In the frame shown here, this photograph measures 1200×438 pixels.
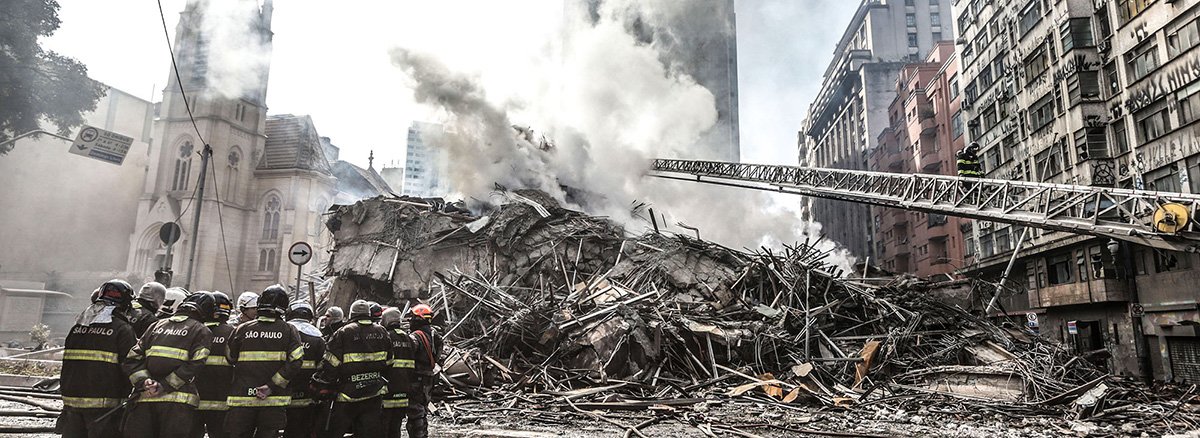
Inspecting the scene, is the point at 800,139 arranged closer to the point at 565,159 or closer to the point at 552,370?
the point at 565,159

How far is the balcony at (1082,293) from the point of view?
22828 millimetres

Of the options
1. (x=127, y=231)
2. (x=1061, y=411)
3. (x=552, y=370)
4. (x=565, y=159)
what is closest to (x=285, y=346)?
(x=552, y=370)

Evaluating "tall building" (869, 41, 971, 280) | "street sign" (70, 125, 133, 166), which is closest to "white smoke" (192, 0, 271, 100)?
"street sign" (70, 125, 133, 166)

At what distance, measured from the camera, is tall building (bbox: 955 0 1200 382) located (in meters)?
20.1

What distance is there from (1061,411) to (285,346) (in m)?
11.8

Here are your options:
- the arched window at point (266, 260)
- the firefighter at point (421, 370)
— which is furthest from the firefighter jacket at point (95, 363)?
the arched window at point (266, 260)

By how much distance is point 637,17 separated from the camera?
49.5m

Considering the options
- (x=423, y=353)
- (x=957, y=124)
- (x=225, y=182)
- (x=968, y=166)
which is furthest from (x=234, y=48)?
(x=957, y=124)

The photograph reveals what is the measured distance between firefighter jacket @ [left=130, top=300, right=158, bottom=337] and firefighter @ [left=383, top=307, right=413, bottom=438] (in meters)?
2.26

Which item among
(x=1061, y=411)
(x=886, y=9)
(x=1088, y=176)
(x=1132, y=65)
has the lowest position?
(x=1061, y=411)

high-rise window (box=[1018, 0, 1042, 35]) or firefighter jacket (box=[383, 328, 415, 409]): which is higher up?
high-rise window (box=[1018, 0, 1042, 35])

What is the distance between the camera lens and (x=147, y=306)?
577 cm

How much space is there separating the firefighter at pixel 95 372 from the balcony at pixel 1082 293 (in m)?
29.4

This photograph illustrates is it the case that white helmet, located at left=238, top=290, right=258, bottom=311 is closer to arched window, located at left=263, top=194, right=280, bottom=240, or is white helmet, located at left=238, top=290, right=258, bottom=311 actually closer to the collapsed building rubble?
the collapsed building rubble
